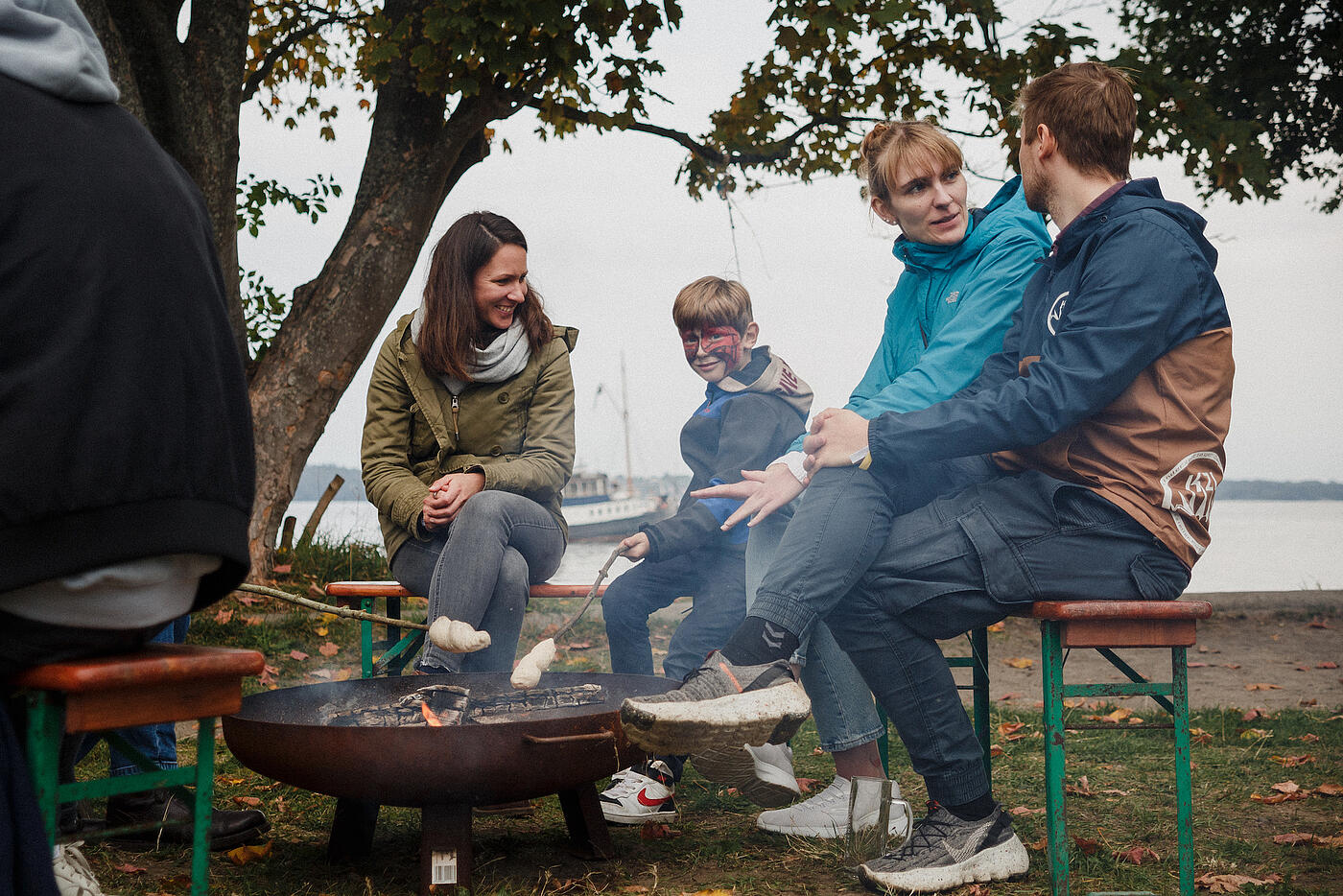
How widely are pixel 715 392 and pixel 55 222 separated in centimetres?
249

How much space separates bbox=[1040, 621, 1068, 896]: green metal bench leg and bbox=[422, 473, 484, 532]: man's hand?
1.78m

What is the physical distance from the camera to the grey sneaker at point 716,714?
1927mm

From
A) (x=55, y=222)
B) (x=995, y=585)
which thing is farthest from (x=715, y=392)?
(x=55, y=222)

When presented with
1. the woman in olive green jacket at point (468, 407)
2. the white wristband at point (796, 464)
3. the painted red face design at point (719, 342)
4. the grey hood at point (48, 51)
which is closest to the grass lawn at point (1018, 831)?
the woman in olive green jacket at point (468, 407)

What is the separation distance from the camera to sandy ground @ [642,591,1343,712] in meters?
5.03

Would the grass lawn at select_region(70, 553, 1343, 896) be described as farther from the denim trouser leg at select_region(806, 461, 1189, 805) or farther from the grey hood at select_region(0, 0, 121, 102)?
the grey hood at select_region(0, 0, 121, 102)

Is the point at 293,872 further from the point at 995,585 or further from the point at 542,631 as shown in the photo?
the point at 542,631

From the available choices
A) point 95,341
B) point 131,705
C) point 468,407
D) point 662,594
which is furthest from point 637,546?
point 95,341

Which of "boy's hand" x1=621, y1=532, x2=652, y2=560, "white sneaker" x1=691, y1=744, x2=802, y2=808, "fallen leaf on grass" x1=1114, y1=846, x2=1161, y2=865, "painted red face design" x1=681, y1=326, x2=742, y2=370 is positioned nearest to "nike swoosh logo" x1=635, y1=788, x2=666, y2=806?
"white sneaker" x1=691, y1=744, x2=802, y2=808

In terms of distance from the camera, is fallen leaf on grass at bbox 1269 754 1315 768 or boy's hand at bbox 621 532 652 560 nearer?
boy's hand at bbox 621 532 652 560

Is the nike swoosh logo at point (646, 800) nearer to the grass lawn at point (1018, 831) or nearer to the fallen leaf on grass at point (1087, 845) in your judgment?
the grass lawn at point (1018, 831)

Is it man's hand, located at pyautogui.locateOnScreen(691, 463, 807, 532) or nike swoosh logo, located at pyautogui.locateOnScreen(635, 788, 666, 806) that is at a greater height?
man's hand, located at pyautogui.locateOnScreen(691, 463, 807, 532)

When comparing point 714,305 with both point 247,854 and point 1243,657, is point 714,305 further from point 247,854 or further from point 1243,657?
point 1243,657

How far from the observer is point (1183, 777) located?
2.14 metres
